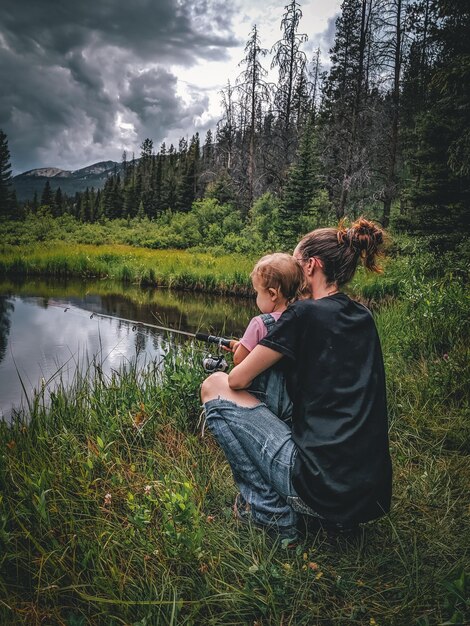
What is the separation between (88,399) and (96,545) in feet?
5.24

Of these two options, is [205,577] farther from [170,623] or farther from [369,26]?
[369,26]

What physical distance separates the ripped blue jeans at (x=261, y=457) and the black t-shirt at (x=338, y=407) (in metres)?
0.10

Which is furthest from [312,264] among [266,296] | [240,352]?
[240,352]

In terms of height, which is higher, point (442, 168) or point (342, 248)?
point (442, 168)

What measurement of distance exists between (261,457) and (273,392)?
0.33 meters

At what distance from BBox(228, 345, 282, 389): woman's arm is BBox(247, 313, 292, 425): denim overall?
145 millimetres

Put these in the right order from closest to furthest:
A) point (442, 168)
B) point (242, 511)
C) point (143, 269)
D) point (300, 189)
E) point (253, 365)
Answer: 1. point (253, 365)
2. point (242, 511)
3. point (442, 168)
4. point (143, 269)
5. point (300, 189)

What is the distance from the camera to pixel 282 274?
2.09 m

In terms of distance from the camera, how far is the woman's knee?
6.11ft

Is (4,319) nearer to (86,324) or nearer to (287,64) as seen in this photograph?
(86,324)

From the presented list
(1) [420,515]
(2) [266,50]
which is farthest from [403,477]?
(2) [266,50]

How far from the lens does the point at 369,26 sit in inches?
A: 621

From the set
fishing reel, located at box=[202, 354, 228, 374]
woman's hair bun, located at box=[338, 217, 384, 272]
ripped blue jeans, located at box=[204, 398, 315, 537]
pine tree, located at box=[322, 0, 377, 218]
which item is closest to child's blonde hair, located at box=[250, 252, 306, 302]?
woman's hair bun, located at box=[338, 217, 384, 272]

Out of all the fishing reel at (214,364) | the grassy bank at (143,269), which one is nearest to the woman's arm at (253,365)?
the fishing reel at (214,364)
